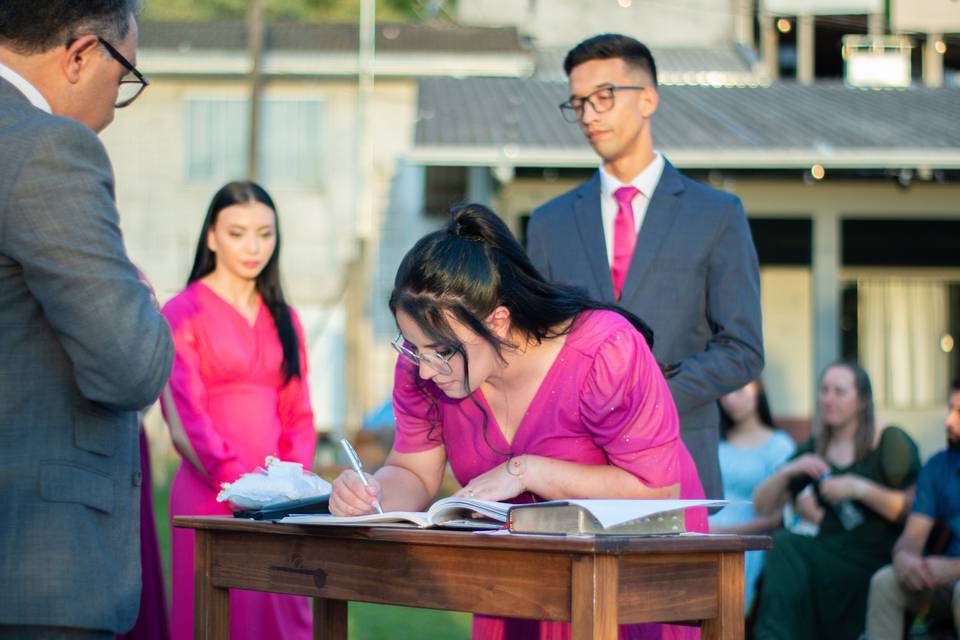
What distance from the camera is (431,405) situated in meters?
3.13

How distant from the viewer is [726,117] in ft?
42.7

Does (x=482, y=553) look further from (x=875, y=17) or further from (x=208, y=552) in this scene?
(x=875, y=17)

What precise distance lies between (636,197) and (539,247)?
363 mm

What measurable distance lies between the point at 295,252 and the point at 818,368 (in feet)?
27.8

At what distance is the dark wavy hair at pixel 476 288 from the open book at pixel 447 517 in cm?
36

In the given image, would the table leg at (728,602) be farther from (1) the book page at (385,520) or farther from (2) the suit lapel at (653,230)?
(2) the suit lapel at (653,230)

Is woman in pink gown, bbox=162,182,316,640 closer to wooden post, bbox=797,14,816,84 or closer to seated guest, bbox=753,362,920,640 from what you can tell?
seated guest, bbox=753,362,920,640

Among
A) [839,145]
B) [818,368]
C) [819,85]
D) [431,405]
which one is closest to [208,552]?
[431,405]

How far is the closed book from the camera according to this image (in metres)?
2.27

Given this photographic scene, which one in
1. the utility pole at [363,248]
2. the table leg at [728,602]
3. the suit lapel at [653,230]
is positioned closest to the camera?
the table leg at [728,602]

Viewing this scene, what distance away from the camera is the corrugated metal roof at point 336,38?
18453mm

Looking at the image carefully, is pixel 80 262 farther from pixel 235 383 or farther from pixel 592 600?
pixel 235 383

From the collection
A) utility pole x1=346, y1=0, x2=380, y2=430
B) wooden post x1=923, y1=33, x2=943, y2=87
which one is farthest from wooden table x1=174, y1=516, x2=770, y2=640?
wooden post x1=923, y1=33, x2=943, y2=87

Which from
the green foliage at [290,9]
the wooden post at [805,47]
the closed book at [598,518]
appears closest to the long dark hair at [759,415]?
the closed book at [598,518]
